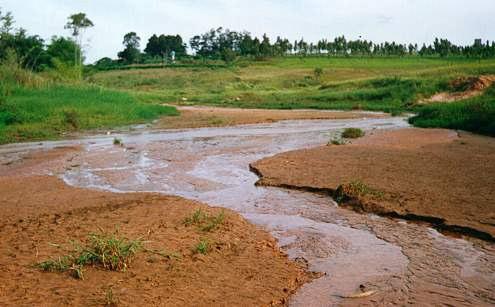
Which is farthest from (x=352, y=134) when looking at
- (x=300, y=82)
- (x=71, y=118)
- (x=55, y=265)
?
(x=300, y=82)

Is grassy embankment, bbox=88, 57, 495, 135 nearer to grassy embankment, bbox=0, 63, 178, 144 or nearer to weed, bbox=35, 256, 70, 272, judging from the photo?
grassy embankment, bbox=0, 63, 178, 144

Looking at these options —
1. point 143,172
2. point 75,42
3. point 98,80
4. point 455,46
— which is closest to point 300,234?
point 143,172

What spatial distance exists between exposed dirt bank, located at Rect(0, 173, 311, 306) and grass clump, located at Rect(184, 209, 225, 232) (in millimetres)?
103

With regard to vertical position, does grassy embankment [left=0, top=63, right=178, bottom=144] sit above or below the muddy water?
above

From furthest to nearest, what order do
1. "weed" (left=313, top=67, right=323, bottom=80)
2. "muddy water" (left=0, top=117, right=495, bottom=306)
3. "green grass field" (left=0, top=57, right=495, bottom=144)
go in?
"weed" (left=313, top=67, right=323, bottom=80)
"green grass field" (left=0, top=57, right=495, bottom=144)
"muddy water" (left=0, top=117, right=495, bottom=306)

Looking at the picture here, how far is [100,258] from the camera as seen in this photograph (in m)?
5.70

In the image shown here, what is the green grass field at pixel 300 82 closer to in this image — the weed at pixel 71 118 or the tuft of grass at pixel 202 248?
the weed at pixel 71 118

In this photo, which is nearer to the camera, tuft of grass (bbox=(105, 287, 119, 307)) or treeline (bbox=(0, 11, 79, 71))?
tuft of grass (bbox=(105, 287, 119, 307))

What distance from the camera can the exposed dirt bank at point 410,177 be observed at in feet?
27.0

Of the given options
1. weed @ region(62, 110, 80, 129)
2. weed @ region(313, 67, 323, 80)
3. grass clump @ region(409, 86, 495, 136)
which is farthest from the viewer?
weed @ region(313, 67, 323, 80)

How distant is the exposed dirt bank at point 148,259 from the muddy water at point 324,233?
0.46 m

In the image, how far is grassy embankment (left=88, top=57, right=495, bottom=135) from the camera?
82.7ft

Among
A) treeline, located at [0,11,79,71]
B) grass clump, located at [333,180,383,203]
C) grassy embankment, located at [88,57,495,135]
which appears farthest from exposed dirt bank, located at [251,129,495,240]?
treeline, located at [0,11,79,71]

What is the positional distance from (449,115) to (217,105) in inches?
935
